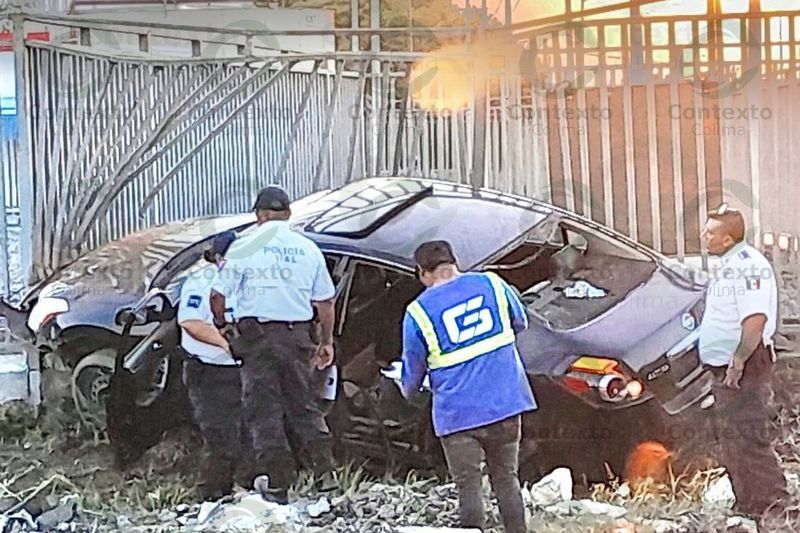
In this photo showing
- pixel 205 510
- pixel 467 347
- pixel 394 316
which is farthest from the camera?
pixel 205 510

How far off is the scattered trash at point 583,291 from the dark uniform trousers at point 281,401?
0.79m

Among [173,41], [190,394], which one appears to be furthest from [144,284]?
[173,41]

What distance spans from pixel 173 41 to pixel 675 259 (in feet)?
5.36

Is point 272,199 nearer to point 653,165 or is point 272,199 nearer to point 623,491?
point 653,165

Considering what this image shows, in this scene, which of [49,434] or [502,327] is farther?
[49,434]

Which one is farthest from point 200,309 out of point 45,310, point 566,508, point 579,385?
point 566,508

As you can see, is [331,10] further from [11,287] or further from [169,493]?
[169,493]

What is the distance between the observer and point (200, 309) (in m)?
2.71

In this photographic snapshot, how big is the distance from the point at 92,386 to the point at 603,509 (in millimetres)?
1613

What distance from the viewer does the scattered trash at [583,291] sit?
8.98ft

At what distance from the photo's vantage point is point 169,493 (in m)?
2.79

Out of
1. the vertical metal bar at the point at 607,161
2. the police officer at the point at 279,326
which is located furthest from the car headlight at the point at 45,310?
the vertical metal bar at the point at 607,161

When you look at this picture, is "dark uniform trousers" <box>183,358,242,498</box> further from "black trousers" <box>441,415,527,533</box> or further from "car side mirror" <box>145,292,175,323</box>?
"black trousers" <box>441,415,527,533</box>

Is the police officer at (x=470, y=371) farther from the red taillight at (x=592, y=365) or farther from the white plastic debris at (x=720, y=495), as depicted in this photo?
the white plastic debris at (x=720, y=495)
